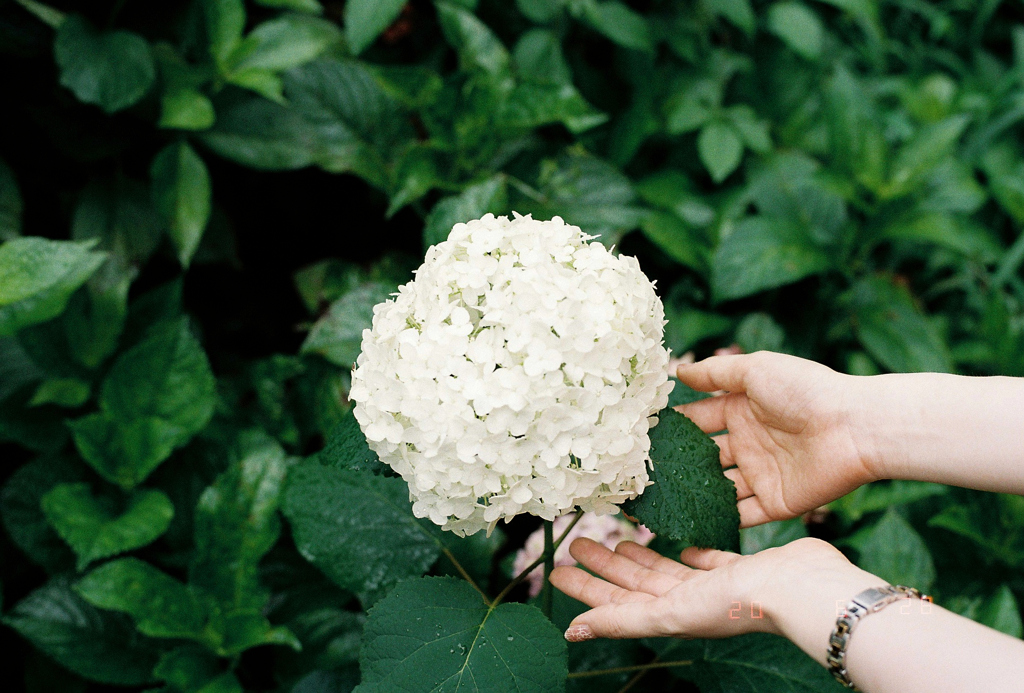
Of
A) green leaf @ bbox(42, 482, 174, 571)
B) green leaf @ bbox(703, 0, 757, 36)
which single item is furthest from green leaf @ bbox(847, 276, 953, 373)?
green leaf @ bbox(42, 482, 174, 571)

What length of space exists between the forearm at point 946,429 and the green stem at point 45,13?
2042 millimetres

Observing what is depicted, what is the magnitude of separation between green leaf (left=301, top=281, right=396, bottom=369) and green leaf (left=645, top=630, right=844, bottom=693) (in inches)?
41.4

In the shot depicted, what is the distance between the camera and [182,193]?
1.80 metres

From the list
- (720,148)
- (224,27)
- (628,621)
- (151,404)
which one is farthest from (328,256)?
(628,621)

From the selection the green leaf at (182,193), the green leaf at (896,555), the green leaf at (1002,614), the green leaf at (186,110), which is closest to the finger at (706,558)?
the green leaf at (896,555)

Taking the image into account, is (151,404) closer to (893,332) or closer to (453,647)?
(453,647)

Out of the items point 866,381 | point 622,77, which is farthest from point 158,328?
point 622,77

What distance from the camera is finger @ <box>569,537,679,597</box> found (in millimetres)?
1153

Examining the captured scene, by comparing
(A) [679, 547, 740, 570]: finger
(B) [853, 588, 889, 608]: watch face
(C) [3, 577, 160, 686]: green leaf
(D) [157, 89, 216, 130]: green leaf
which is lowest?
(C) [3, 577, 160, 686]: green leaf

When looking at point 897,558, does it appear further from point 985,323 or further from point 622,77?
point 622,77

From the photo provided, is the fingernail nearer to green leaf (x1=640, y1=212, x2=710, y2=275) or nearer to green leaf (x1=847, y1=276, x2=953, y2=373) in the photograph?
green leaf (x1=640, y1=212, x2=710, y2=275)

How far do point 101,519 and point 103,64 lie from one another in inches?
42.7

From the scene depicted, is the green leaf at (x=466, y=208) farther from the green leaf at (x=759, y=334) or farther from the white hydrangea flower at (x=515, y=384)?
the green leaf at (x=759, y=334)

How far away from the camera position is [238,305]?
7.55 feet
